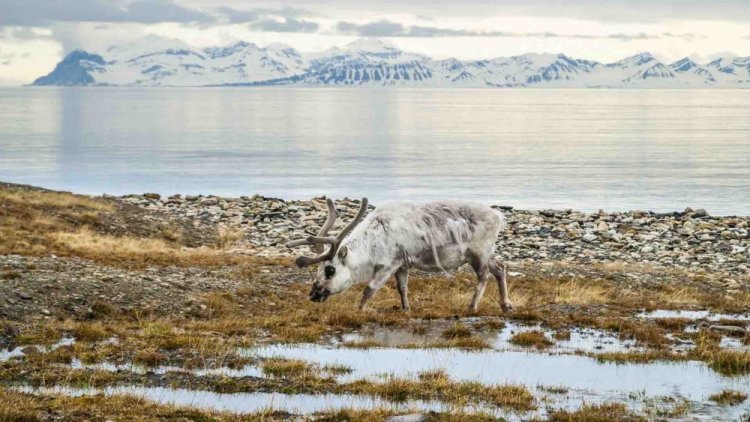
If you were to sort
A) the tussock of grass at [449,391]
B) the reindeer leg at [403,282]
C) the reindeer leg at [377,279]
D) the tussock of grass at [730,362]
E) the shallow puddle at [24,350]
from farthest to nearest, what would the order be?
the reindeer leg at [403,282] → the reindeer leg at [377,279] → the shallow puddle at [24,350] → the tussock of grass at [730,362] → the tussock of grass at [449,391]

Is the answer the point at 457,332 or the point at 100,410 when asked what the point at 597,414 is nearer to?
the point at 100,410

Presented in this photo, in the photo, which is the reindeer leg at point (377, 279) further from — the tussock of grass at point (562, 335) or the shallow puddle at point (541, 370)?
the tussock of grass at point (562, 335)

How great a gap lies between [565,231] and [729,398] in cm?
2762

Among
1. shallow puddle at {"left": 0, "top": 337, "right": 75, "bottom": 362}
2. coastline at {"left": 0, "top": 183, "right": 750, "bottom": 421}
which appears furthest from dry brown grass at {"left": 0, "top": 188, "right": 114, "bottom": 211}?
shallow puddle at {"left": 0, "top": 337, "right": 75, "bottom": 362}

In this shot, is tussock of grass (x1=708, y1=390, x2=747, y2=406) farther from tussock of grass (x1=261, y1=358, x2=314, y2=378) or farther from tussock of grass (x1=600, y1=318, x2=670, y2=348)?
tussock of grass (x1=261, y1=358, x2=314, y2=378)

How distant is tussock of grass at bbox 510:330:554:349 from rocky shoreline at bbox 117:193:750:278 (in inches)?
522

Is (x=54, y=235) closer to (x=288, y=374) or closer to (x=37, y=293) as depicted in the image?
(x=37, y=293)

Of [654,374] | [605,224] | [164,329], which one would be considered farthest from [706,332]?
[605,224]

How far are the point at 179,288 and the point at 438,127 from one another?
509 feet

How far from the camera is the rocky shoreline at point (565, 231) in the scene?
33.1 metres

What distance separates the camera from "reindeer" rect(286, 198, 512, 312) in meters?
17.6

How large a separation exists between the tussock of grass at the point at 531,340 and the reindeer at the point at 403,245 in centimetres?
289

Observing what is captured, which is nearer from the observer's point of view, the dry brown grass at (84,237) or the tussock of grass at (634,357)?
the tussock of grass at (634,357)

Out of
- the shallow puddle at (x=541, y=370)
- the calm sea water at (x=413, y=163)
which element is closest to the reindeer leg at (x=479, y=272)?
the shallow puddle at (x=541, y=370)
